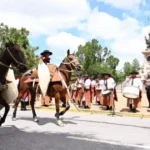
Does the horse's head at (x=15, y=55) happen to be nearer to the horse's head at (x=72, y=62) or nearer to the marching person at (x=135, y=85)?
the horse's head at (x=72, y=62)

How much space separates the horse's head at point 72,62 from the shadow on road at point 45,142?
9.41ft

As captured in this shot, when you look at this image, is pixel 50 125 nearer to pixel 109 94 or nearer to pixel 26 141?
pixel 26 141

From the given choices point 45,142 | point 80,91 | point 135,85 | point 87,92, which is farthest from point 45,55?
point 80,91

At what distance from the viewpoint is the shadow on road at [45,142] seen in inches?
313

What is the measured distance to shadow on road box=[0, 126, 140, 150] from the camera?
7957mm

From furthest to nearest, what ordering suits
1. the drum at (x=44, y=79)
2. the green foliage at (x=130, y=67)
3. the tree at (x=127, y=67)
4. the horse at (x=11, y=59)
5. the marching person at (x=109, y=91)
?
the tree at (x=127, y=67), the green foliage at (x=130, y=67), the marching person at (x=109, y=91), the drum at (x=44, y=79), the horse at (x=11, y=59)

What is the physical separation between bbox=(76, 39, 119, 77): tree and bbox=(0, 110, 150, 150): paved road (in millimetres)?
78309

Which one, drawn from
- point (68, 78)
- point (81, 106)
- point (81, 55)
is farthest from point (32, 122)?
point (81, 55)

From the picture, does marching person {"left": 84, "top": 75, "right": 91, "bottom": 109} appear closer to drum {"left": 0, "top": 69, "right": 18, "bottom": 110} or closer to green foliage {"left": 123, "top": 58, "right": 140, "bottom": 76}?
drum {"left": 0, "top": 69, "right": 18, "bottom": 110}

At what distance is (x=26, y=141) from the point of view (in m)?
8.65

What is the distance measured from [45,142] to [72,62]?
4.12 m

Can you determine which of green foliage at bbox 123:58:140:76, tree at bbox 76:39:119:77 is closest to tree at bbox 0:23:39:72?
tree at bbox 76:39:119:77

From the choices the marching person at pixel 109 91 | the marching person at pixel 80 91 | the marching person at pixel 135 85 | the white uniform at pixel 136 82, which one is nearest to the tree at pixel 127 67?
the marching person at pixel 80 91

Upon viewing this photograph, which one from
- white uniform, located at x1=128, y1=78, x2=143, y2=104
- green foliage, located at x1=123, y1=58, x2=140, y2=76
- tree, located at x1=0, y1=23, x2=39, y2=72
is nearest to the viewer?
white uniform, located at x1=128, y1=78, x2=143, y2=104
